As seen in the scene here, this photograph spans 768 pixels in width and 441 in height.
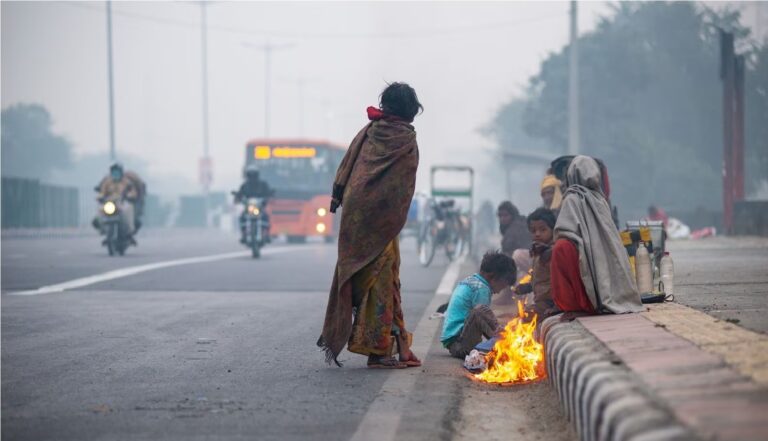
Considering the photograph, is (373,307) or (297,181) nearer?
(373,307)

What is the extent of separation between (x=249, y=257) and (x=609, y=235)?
1717 cm

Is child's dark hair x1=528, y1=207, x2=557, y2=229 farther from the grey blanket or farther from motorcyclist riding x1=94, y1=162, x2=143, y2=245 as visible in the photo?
motorcyclist riding x1=94, y1=162, x2=143, y2=245

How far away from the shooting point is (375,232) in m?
7.87

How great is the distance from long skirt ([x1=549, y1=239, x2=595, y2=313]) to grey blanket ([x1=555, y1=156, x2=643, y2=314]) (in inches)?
2.4

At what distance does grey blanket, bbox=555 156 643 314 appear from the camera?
742 centimetres

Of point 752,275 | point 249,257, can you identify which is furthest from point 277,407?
point 249,257

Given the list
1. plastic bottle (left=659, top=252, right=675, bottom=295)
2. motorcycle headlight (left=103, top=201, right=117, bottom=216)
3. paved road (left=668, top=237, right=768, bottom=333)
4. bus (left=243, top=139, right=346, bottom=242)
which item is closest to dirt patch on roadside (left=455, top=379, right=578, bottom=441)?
paved road (left=668, top=237, right=768, bottom=333)

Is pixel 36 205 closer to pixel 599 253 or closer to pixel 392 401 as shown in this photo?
pixel 599 253

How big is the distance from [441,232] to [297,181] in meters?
14.5

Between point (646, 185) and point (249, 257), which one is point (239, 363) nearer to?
point (249, 257)

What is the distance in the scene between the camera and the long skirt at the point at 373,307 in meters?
7.79

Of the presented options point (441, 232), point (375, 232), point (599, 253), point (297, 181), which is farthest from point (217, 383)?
point (297, 181)

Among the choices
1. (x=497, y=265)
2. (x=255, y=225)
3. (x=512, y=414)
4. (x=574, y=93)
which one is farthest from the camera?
(x=574, y=93)

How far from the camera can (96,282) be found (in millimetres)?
16375
